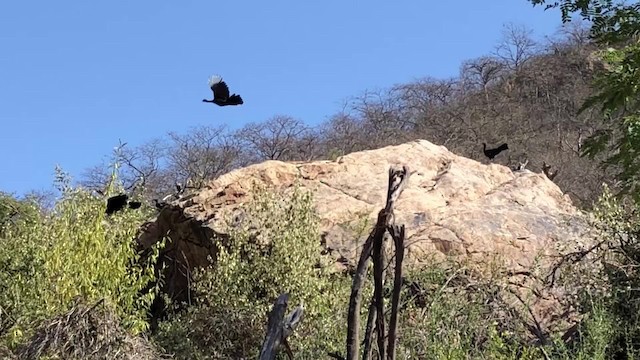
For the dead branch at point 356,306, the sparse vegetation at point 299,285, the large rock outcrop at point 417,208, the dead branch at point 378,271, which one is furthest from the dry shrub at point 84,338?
the dead branch at point 378,271

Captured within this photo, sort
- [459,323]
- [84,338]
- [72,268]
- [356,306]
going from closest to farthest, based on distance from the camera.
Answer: [356,306]
[459,323]
[84,338]
[72,268]

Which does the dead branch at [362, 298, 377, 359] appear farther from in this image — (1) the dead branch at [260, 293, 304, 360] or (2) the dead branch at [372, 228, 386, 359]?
(1) the dead branch at [260, 293, 304, 360]

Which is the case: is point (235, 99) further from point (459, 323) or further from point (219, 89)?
point (459, 323)

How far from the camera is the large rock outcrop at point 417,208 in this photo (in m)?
8.62

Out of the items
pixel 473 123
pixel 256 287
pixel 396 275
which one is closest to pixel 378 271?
pixel 396 275

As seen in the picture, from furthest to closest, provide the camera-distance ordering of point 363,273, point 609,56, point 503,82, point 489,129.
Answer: point 503,82
point 489,129
point 609,56
point 363,273

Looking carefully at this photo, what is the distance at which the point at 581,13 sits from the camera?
5.62m

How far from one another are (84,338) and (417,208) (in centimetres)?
390

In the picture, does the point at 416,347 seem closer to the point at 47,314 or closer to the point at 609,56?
the point at 609,56

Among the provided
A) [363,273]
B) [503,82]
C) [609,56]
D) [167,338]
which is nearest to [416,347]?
[363,273]

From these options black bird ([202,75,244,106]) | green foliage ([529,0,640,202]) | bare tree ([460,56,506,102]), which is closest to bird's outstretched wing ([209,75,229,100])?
black bird ([202,75,244,106])

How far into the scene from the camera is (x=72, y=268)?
25.1 feet

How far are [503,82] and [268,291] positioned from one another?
2903 centimetres

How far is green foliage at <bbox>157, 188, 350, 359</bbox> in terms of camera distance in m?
7.87
